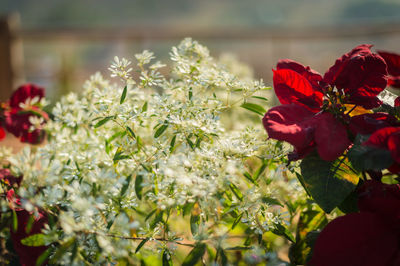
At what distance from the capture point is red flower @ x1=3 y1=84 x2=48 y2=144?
36.1 inches

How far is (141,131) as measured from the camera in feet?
2.96

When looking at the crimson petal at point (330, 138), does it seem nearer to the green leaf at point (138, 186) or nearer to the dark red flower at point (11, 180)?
the green leaf at point (138, 186)

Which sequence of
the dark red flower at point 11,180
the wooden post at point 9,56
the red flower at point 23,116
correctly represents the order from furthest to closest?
the wooden post at point 9,56, the red flower at point 23,116, the dark red flower at point 11,180

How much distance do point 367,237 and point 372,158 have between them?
0.11 meters

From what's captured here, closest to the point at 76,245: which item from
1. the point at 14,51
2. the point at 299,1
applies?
the point at 14,51

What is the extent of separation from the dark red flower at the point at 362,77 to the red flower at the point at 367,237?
15cm

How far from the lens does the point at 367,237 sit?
51 centimetres

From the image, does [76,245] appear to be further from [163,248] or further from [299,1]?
[299,1]

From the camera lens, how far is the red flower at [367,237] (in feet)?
1.65

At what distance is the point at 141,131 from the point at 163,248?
334 mm

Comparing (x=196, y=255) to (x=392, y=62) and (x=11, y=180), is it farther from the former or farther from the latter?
(x=392, y=62)

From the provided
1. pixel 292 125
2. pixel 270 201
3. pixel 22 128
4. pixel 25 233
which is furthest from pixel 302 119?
pixel 22 128

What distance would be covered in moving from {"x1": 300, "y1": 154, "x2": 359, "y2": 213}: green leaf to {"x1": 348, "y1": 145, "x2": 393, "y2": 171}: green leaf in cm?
6

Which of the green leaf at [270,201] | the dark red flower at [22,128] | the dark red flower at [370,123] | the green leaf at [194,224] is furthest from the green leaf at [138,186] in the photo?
the dark red flower at [22,128]
